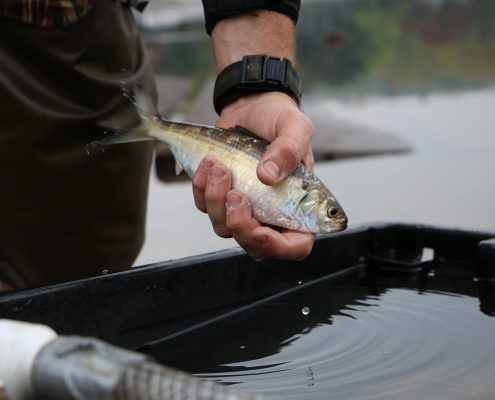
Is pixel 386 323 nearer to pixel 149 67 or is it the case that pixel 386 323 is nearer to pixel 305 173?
pixel 305 173

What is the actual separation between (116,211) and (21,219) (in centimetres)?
35

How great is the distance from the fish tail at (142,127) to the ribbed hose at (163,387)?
5.60 ft

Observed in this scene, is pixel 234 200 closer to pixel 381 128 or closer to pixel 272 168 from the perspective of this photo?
pixel 272 168

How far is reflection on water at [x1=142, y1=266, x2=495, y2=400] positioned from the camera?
7.39 ft

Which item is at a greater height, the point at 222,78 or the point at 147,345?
the point at 222,78

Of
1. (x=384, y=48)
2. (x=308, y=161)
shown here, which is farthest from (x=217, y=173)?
(x=384, y=48)

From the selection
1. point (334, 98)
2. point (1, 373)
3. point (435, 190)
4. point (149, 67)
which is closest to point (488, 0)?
point (334, 98)

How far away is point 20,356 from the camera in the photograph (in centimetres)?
128

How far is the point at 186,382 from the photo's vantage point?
1.14 meters

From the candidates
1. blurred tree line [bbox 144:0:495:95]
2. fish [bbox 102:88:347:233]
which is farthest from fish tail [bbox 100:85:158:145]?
blurred tree line [bbox 144:0:495:95]

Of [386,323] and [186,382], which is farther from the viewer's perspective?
[386,323]

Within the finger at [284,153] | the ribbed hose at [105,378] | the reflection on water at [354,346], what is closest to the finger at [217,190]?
the finger at [284,153]

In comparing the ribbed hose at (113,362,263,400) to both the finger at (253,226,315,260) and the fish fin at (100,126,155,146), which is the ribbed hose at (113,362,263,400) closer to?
the finger at (253,226,315,260)

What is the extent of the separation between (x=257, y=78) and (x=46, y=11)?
0.79 metres
